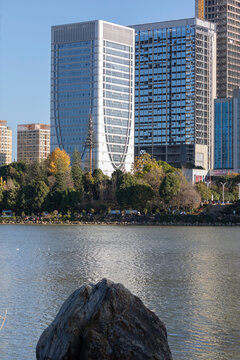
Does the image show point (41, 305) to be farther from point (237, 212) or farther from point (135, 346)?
point (237, 212)

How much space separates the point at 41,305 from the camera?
29.0m

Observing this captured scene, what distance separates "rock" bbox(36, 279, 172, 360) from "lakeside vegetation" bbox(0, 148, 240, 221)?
4640 inches

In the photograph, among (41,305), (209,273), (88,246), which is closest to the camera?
(41,305)

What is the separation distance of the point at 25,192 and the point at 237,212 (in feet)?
164

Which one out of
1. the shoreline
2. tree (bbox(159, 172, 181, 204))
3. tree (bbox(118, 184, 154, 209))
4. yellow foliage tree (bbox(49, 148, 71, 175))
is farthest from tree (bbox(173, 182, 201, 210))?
yellow foliage tree (bbox(49, 148, 71, 175))

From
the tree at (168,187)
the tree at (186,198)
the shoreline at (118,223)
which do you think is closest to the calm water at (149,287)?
the shoreline at (118,223)

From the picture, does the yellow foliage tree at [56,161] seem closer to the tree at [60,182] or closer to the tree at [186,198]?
the tree at [60,182]

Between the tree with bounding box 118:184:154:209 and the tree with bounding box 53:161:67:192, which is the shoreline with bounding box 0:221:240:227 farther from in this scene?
the tree with bounding box 53:161:67:192

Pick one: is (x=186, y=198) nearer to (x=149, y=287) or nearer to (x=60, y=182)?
(x=60, y=182)

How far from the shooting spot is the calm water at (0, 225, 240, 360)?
2236cm

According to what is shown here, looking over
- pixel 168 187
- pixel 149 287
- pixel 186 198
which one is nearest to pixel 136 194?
pixel 168 187

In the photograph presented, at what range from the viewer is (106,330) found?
14.3m

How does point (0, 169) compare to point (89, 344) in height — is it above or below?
above

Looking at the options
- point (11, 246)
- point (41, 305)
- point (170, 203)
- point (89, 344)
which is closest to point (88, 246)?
point (11, 246)
